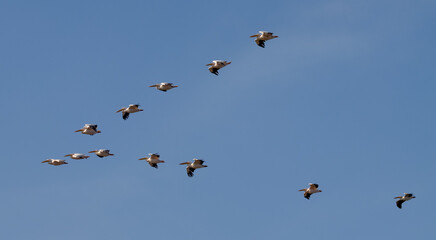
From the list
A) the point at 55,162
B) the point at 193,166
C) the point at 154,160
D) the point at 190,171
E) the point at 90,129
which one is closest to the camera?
the point at 90,129

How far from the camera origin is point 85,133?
13425 cm

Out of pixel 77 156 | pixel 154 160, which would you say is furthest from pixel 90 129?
pixel 154 160

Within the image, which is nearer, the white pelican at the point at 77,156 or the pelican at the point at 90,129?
the pelican at the point at 90,129

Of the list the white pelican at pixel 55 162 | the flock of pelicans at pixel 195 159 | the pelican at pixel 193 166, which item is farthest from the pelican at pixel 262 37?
the white pelican at pixel 55 162

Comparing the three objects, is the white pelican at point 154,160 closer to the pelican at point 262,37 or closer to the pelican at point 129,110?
the pelican at point 129,110

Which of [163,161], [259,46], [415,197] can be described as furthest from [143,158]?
[415,197]

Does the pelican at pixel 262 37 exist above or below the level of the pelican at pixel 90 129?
above

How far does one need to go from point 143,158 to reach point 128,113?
435 centimetres

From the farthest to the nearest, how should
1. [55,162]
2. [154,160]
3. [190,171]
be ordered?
[55,162]
[190,171]
[154,160]

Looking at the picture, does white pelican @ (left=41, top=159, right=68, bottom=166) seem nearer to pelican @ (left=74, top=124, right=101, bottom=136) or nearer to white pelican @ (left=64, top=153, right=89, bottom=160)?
white pelican @ (left=64, top=153, right=89, bottom=160)

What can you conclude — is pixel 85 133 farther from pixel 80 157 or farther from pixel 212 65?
pixel 212 65

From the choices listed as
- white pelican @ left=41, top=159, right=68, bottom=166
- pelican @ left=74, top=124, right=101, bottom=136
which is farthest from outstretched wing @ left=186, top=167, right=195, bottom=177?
white pelican @ left=41, top=159, right=68, bottom=166

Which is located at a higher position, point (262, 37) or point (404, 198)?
point (262, 37)

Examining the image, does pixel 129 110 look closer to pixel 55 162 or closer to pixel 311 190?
pixel 55 162
